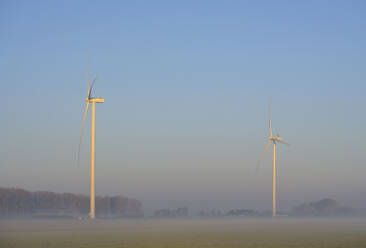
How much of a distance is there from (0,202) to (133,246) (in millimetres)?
115170

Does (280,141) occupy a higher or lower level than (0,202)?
higher

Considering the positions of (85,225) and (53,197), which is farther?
(53,197)

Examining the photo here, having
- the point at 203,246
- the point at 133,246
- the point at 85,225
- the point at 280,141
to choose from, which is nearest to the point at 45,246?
the point at 133,246

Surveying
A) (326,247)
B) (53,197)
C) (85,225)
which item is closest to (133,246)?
(326,247)

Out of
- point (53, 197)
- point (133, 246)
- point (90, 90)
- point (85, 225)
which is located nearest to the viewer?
point (133, 246)

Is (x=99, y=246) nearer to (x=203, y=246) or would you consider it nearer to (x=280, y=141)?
(x=203, y=246)

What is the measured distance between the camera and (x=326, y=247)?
48.8 m

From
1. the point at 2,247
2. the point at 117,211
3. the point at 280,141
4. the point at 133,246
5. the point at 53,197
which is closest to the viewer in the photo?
the point at 2,247

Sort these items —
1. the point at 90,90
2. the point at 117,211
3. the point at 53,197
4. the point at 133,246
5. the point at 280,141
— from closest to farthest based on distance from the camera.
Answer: the point at 133,246 → the point at 90,90 → the point at 280,141 → the point at 53,197 → the point at 117,211

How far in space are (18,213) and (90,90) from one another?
2619 inches

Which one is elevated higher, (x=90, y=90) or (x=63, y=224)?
(x=90, y=90)

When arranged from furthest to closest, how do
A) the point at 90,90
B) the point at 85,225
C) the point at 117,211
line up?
the point at 117,211 < the point at 90,90 < the point at 85,225

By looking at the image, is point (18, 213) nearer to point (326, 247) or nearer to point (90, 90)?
point (90, 90)

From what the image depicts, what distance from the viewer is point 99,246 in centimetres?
4653
